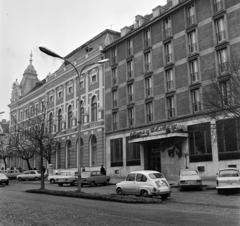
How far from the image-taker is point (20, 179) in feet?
152

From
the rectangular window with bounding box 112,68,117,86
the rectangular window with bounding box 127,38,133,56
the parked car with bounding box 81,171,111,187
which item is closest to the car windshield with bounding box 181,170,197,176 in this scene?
the parked car with bounding box 81,171,111,187

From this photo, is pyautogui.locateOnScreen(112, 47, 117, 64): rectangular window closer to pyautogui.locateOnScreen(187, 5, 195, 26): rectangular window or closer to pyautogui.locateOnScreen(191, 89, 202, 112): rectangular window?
pyautogui.locateOnScreen(187, 5, 195, 26): rectangular window

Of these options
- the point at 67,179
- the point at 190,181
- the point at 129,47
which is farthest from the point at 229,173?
the point at 129,47

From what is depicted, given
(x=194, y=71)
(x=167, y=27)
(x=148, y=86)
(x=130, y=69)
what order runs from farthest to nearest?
(x=130, y=69) < (x=148, y=86) < (x=167, y=27) < (x=194, y=71)

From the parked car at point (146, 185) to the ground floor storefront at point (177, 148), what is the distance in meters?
8.14

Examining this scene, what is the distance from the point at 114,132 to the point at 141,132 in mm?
6617

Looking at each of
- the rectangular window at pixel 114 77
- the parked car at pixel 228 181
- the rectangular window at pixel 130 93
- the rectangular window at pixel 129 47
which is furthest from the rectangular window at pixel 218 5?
the parked car at pixel 228 181

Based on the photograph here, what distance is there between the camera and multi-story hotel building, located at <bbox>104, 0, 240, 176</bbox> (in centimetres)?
3141

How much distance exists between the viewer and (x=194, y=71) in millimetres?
34406

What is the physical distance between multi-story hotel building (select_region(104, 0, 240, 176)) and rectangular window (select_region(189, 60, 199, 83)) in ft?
0.35

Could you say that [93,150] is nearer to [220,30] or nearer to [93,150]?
[93,150]

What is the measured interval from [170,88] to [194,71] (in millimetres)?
3619

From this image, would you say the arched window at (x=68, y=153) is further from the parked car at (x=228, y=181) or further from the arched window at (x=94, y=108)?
the parked car at (x=228, y=181)

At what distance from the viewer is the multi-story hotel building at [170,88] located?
103 ft
